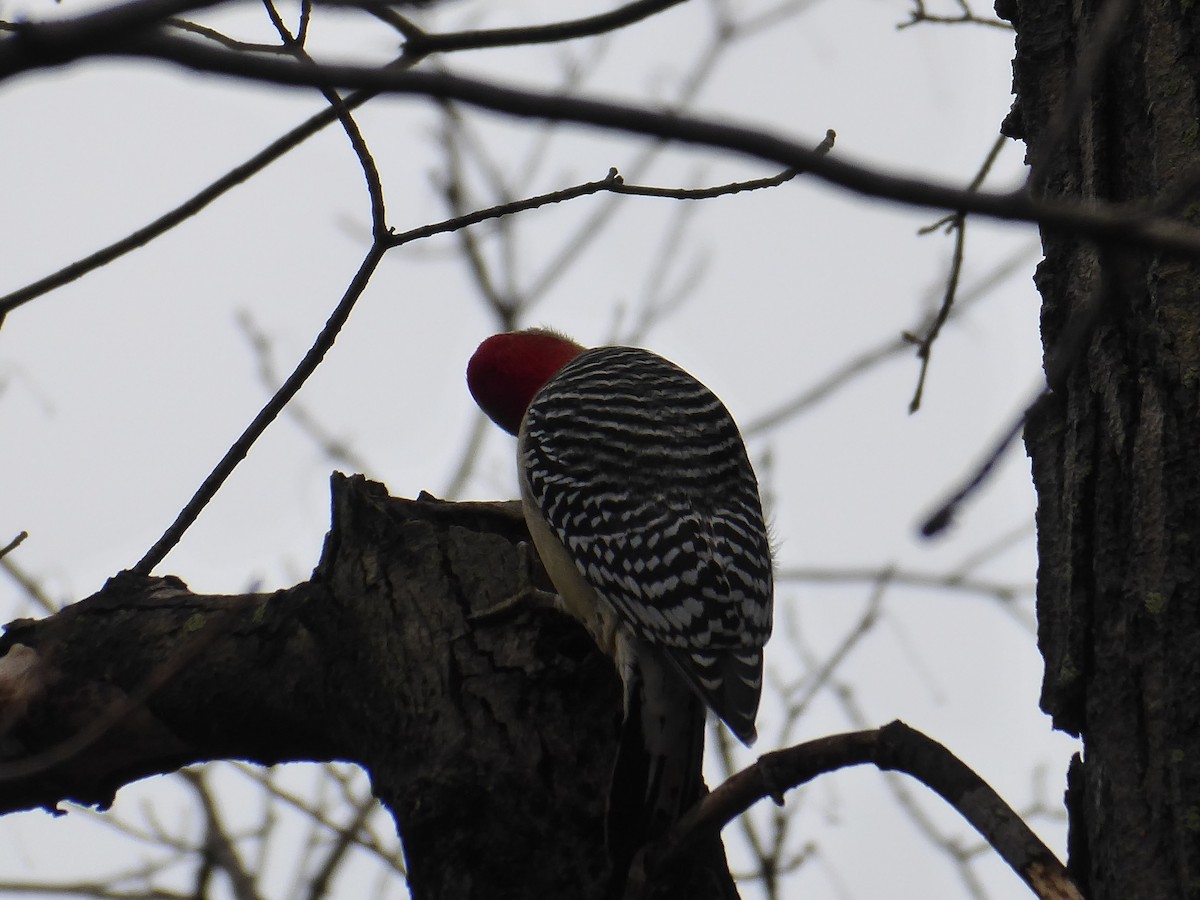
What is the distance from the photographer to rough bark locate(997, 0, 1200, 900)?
2355 millimetres

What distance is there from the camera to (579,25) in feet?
7.08

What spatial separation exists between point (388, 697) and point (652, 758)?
0.67 m

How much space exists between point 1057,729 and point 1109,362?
2.28 ft

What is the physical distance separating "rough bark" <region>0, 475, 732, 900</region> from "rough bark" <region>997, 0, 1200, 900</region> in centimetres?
105

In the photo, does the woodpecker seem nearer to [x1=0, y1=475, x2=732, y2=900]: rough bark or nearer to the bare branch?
[x1=0, y1=475, x2=732, y2=900]: rough bark

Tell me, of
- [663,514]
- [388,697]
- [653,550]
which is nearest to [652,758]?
[388,697]

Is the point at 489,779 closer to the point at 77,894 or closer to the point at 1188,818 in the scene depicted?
the point at 1188,818

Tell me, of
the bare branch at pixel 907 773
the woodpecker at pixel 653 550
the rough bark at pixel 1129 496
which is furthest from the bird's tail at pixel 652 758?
the rough bark at pixel 1129 496

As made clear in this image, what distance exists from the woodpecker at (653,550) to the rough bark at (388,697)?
0.13 meters

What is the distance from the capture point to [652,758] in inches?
132

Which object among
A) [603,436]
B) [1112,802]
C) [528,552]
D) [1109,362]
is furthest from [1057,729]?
[603,436]

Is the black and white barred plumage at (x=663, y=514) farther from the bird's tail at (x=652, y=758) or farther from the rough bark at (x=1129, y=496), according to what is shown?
the rough bark at (x=1129, y=496)

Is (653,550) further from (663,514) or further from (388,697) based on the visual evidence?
(388,697)

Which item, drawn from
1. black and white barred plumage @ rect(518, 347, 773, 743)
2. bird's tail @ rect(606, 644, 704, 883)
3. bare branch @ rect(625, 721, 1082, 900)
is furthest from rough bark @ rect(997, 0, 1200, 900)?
black and white barred plumage @ rect(518, 347, 773, 743)
